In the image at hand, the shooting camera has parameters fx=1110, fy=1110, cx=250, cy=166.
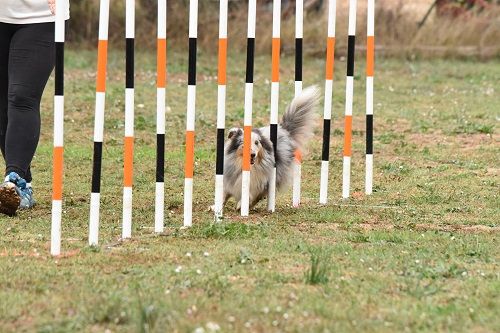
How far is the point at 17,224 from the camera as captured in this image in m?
7.21

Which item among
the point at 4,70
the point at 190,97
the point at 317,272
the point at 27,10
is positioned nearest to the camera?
the point at 317,272

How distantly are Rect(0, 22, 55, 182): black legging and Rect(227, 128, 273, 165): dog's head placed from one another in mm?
1446

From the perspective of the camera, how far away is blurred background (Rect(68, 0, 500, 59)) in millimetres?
19750

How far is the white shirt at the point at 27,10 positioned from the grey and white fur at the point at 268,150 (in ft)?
5.43

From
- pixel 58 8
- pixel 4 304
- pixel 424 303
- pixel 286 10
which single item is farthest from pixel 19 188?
pixel 286 10

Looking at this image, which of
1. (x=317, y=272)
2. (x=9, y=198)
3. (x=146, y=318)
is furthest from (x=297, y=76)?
(x=146, y=318)

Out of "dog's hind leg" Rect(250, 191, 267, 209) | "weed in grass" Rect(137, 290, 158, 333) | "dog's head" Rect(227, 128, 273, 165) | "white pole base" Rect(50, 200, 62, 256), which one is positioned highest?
"dog's head" Rect(227, 128, 273, 165)

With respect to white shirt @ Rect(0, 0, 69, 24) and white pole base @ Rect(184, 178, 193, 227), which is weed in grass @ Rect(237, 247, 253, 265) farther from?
white shirt @ Rect(0, 0, 69, 24)

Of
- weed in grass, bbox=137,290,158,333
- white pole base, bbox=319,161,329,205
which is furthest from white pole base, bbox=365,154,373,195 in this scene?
weed in grass, bbox=137,290,158,333

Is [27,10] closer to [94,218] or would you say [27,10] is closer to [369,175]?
[94,218]

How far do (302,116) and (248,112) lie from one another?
107 centimetres

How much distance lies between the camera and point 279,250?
6.22m

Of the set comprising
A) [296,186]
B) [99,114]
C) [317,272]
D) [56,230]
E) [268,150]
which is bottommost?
[317,272]

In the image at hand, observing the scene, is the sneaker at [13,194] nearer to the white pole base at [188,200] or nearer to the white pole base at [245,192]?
the white pole base at [188,200]
